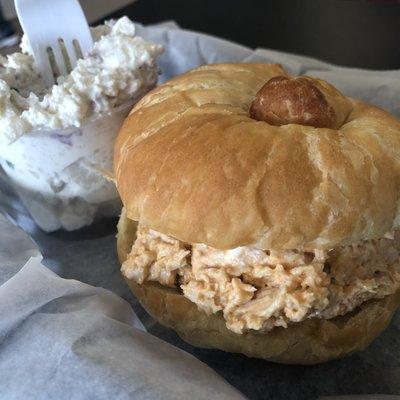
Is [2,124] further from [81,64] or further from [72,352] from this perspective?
[72,352]

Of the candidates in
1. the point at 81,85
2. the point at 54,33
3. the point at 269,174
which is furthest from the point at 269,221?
the point at 54,33

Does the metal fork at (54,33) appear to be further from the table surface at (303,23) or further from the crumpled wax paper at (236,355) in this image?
the table surface at (303,23)

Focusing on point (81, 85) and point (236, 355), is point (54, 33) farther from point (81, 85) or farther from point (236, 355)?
point (236, 355)

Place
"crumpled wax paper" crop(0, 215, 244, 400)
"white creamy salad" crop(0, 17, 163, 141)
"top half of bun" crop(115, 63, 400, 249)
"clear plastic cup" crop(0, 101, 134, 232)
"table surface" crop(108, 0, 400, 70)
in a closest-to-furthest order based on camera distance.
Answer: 1. "crumpled wax paper" crop(0, 215, 244, 400)
2. "top half of bun" crop(115, 63, 400, 249)
3. "white creamy salad" crop(0, 17, 163, 141)
4. "clear plastic cup" crop(0, 101, 134, 232)
5. "table surface" crop(108, 0, 400, 70)

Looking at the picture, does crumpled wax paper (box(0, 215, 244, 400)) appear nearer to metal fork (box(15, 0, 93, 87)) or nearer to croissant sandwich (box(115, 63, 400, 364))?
croissant sandwich (box(115, 63, 400, 364))

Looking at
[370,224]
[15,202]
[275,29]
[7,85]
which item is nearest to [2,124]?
[7,85]

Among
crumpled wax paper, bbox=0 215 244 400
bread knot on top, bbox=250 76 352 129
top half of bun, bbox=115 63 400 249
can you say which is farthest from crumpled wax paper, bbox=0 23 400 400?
bread knot on top, bbox=250 76 352 129

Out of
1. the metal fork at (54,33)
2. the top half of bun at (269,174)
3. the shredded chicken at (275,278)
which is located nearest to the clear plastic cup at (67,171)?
the metal fork at (54,33)

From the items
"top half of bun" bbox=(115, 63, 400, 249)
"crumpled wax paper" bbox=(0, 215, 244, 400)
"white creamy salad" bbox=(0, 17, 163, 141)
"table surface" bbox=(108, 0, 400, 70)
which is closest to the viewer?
"crumpled wax paper" bbox=(0, 215, 244, 400)
